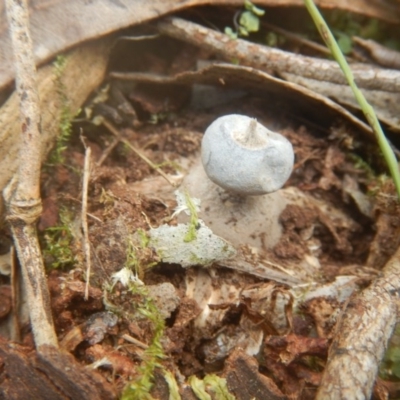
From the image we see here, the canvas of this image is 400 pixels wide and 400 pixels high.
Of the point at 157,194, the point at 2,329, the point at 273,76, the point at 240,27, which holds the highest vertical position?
the point at 240,27

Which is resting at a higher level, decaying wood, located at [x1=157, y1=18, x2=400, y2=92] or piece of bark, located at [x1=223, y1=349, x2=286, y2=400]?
decaying wood, located at [x1=157, y1=18, x2=400, y2=92]

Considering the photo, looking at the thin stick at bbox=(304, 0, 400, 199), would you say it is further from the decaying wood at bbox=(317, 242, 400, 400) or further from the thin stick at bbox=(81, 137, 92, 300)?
the thin stick at bbox=(81, 137, 92, 300)

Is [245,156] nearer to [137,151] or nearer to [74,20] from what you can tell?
[137,151]

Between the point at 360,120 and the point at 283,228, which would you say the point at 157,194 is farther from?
the point at 360,120

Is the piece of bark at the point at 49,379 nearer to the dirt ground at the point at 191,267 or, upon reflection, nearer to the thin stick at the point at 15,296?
the dirt ground at the point at 191,267

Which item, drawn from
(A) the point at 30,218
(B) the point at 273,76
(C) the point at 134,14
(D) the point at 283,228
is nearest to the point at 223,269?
(D) the point at 283,228

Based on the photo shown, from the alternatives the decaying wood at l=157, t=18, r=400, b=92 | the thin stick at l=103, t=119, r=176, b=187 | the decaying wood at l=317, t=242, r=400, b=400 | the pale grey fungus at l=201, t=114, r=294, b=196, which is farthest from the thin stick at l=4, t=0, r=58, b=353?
the decaying wood at l=317, t=242, r=400, b=400
